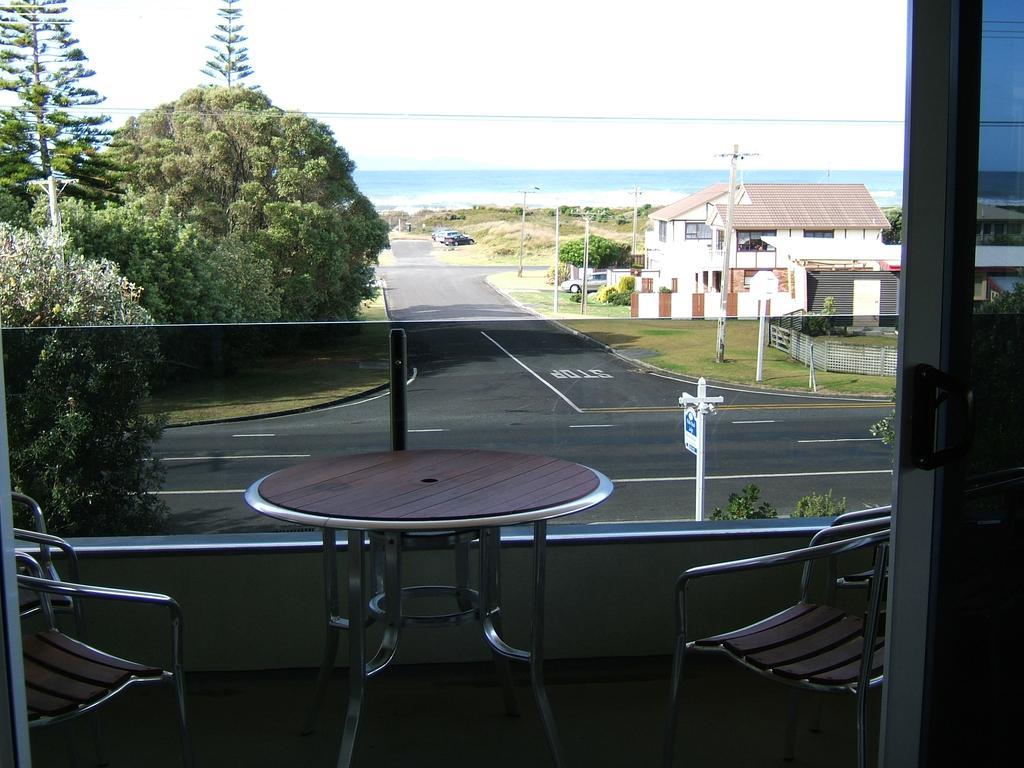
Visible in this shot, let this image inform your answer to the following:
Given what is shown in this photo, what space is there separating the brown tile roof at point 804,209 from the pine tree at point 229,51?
18577 mm

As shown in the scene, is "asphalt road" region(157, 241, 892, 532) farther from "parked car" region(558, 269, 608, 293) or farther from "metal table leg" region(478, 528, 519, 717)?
"parked car" region(558, 269, 608, 293)

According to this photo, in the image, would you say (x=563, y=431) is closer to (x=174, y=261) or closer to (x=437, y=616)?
(x=437, y=616)

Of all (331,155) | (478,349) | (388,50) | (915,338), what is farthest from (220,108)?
(915,338)

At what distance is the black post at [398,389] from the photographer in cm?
312

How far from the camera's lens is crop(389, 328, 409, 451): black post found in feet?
10.2

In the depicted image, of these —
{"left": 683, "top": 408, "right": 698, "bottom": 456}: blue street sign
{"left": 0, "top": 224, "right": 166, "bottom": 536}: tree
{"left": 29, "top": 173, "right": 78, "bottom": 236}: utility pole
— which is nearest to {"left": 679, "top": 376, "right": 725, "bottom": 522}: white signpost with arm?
{"left": 683, "top": 408, "right": 698, "bottom": 456}: blue street sign

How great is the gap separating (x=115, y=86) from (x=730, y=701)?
1346 inches

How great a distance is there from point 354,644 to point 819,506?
182 centimetres

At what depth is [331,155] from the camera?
1155 inches

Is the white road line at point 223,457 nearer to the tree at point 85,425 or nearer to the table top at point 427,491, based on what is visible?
the tree at point 85,425

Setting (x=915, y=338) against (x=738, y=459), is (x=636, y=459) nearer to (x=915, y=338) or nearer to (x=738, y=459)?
(x=738, y=459)

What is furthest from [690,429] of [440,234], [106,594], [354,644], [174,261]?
[440,234]

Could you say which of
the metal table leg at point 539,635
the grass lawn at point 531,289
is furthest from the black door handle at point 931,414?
the grass lawn at point 531,289

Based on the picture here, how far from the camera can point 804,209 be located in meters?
40.9
